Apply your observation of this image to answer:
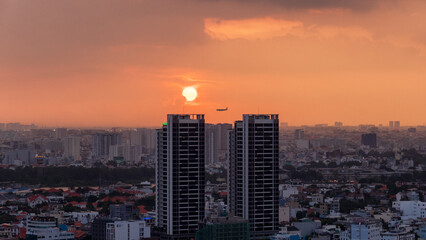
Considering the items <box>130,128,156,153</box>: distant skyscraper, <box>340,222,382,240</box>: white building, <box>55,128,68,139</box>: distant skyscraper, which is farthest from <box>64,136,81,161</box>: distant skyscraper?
<box>340,222,382,240</box>: white building

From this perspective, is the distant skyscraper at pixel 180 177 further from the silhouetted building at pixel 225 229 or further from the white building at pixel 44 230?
the silhouetted building at pixel 225 229

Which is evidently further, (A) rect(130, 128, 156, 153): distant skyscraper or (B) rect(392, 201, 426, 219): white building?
(A) rect(130, 128, 156, 153): distant skyscraper

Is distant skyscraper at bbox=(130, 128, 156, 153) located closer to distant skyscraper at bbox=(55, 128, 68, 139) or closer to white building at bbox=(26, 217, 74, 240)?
distant skyscraper at bbox=(55, 128, 68, 139)

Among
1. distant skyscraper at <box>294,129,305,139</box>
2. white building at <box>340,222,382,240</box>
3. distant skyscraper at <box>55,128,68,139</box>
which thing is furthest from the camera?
distant skyscraper at <box>294,129,305,139</box>

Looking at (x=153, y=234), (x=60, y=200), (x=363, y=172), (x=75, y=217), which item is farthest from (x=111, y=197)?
(x=363, y=172)

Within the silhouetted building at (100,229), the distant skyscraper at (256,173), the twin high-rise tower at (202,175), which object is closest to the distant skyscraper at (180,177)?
the twin high-rise tower at (202,175)

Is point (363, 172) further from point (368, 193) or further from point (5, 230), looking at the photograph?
point (5, 230)

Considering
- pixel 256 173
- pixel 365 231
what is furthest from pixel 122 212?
pixel 365 231
